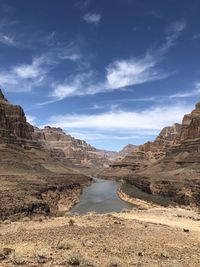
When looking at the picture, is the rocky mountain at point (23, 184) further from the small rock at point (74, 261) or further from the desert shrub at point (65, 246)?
the small rock at point (74, 261)

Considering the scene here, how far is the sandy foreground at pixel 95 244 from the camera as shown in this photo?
1631 centimetres

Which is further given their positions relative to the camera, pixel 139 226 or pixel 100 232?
pixel 139 226

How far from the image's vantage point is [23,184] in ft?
209

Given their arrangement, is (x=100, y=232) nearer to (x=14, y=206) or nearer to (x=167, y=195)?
(x=14, y=206)

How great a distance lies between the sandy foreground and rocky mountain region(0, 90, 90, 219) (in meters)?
14.4

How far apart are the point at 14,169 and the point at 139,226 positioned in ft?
188

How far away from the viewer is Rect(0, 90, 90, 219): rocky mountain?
149ft

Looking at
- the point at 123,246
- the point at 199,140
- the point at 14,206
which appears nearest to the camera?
the point at 123,246

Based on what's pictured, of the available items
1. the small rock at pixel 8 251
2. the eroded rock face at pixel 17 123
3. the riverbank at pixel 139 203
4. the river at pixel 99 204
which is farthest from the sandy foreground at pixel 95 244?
the eroded rock face at pixel 17 123

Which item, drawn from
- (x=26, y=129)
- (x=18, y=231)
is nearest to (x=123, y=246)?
(x=18, y=231)

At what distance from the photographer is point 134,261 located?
17.0 metres

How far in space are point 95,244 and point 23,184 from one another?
45337 millimetres

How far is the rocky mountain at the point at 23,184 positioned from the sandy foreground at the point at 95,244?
47.4ft

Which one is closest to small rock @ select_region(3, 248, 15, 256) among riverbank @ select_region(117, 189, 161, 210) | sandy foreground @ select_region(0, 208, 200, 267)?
sandy foreground @ select_region(0, 208, 200, 267)
